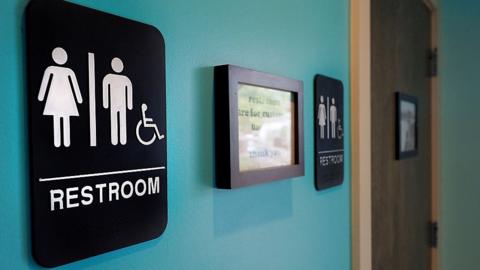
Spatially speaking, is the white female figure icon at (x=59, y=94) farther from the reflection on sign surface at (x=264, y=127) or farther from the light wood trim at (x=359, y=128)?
the light wood trim at (x=359, y=128)

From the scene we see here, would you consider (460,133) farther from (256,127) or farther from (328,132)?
(256,127)

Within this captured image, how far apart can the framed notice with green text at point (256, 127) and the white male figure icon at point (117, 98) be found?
0.20 meters

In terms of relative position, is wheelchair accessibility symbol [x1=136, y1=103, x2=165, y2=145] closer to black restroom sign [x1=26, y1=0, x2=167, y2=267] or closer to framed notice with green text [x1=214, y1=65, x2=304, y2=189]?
black restroom sign [x1=26, y1=0, x2=167, y2=267]

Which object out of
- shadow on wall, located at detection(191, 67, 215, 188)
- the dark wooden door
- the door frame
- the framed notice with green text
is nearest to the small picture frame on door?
the dark wooden door

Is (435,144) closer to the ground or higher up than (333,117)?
closer to the ground

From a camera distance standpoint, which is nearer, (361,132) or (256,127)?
(256,127)

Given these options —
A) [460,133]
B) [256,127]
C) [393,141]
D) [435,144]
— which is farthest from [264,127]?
[460,133]

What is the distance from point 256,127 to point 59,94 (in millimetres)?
410

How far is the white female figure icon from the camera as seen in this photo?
0.43 m

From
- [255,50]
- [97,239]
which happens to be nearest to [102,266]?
[97,239]

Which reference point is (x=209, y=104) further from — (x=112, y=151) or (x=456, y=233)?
(x=456, y=233)

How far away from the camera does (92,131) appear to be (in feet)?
1.54

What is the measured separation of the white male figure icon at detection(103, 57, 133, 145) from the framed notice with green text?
200mm

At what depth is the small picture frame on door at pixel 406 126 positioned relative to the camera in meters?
1.49
